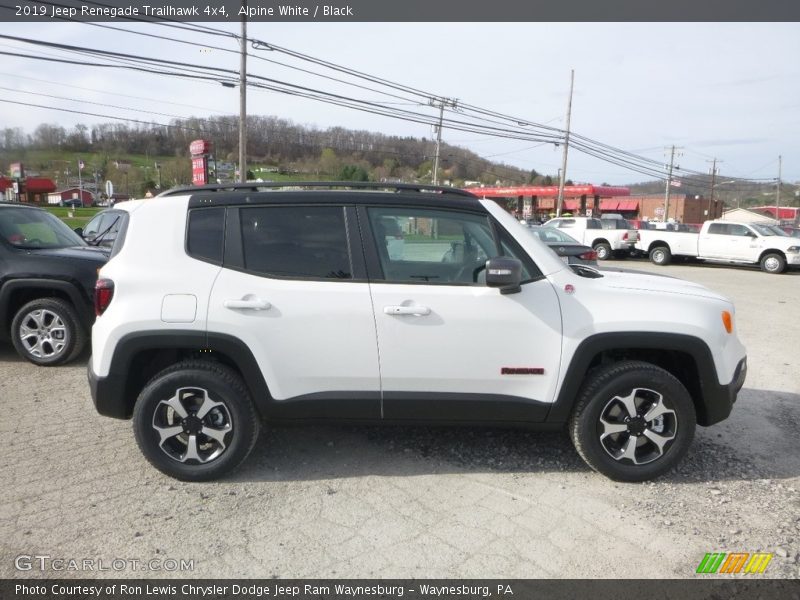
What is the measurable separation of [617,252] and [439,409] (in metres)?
21.8

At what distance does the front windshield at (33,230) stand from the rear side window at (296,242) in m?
3.92

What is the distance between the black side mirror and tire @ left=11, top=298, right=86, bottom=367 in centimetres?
459

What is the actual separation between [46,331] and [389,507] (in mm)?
4467

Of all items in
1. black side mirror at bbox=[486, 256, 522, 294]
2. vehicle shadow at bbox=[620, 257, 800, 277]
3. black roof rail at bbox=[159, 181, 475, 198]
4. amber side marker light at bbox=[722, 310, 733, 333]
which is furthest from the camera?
vehicle shadow at bbox=[620, 257, 800, 277]

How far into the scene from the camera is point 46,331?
18.9 ft

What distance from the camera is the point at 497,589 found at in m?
2.56

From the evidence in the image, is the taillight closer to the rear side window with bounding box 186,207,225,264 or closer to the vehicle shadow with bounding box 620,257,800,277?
the rear side window with bounding box 186,207,225,264

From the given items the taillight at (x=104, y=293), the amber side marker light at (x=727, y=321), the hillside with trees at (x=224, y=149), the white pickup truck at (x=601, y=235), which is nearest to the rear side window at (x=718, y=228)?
the white pickup truck at (x=601, y=235)

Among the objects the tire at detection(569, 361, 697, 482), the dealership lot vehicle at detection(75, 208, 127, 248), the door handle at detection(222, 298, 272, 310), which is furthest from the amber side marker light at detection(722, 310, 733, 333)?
the dealership lot vehicle at detection(75, 208, 127, 248)

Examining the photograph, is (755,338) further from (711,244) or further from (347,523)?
(711,244)

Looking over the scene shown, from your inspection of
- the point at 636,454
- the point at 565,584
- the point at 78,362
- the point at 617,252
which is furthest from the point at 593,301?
the point at 617,252

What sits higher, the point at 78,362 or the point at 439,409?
the point at 439,409

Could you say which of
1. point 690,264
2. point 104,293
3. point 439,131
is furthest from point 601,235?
point 104,293

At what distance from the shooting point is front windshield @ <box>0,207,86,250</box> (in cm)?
594
